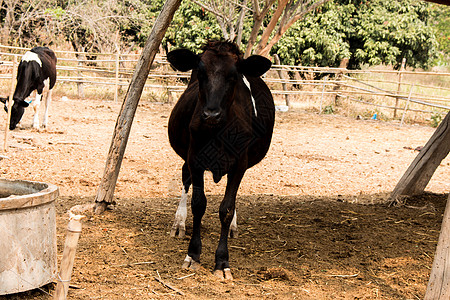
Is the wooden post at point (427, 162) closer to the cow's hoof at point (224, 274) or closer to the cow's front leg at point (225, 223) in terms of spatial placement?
the cow's front leg at point (225, 223)

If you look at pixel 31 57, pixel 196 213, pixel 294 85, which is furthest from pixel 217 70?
pixel 294 85

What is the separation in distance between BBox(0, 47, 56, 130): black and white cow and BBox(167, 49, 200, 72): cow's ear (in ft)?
24.0

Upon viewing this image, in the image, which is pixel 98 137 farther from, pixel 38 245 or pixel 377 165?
pixel 38 245

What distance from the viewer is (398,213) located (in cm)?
591

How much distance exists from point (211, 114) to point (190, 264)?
51.3 inches

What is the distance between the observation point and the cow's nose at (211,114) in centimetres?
346

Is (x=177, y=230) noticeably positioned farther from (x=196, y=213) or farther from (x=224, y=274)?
(x=224, y=274)

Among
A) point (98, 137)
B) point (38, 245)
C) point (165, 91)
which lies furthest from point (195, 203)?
point (165, 91)

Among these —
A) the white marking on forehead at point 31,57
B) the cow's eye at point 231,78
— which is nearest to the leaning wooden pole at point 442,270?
the cow's eye at point 231,78

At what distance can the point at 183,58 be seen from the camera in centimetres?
392

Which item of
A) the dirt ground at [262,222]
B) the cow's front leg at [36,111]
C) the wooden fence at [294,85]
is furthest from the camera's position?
the wooden fence at [294,85]

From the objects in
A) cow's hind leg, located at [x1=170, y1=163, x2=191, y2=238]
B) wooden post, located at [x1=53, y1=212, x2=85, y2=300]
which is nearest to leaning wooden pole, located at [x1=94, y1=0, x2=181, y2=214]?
cow's hind leg, located at [x1=170, y1=163, x2=191, y2=238]

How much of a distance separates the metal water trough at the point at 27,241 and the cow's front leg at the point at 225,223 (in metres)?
1.26

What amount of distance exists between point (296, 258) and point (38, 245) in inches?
87.9
